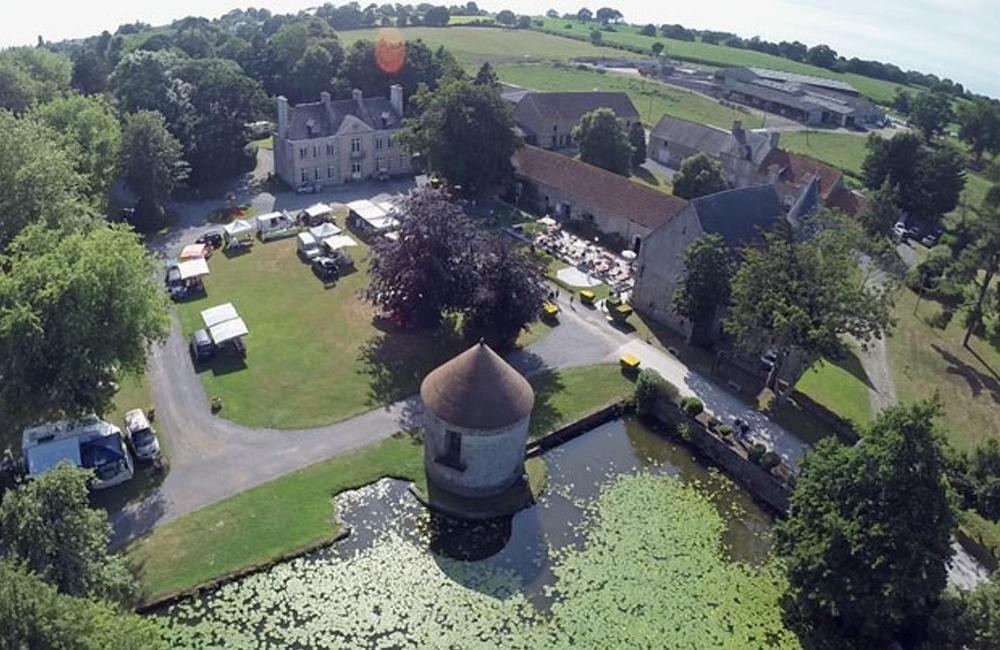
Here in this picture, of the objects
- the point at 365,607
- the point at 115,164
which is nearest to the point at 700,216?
the point at 365,607

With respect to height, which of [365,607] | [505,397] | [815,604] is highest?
[505,397]

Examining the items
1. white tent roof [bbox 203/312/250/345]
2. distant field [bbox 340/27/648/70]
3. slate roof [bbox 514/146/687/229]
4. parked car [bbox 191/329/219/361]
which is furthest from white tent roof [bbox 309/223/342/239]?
distant field [bbox 340/27/648/70]

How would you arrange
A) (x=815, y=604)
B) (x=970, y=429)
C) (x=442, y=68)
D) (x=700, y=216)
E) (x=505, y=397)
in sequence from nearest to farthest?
(x=815, y=604) → (x=505, y=397) → (x=970, y=429) → (x=700, y=216) → (x=442, y=68)

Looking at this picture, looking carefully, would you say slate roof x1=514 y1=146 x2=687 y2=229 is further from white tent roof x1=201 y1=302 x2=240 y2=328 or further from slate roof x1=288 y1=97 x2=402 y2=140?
white tent roof x1=201 y1=302 x2=240 y2=328

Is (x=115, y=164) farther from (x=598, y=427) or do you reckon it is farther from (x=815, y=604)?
(x=815, y=604)

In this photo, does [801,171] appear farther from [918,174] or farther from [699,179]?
[699,179]

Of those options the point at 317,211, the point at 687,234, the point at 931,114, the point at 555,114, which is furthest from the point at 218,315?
the point at 931,114

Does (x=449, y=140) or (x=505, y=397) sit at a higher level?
(x=449, y=140)
